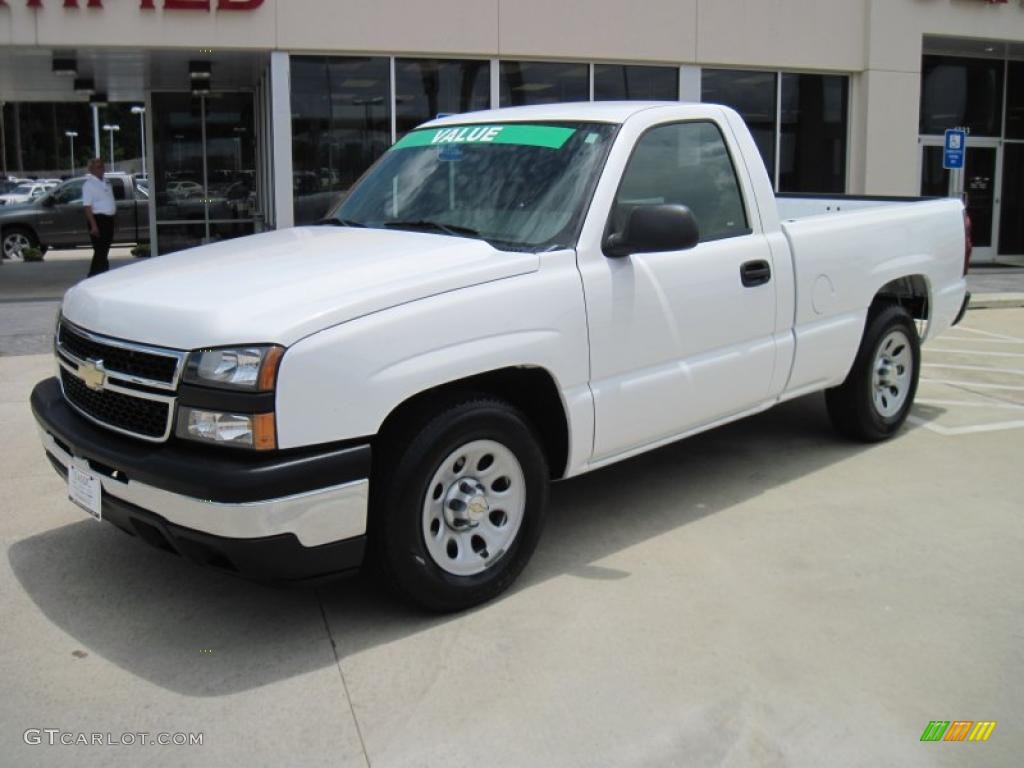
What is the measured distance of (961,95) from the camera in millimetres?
18750

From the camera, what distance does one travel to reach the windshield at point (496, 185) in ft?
14.5

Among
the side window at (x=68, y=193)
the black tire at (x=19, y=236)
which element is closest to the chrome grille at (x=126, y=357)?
the black tire at (x=19, y=236)

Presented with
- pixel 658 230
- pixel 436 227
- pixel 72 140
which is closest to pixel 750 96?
pixel 436 227

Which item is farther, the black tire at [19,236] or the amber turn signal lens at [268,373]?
the black tire at [19,236]

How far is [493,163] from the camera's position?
4734 millimetres

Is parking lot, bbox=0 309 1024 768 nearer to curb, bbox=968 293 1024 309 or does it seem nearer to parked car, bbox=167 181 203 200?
curb, bbox=968 293 1024 309

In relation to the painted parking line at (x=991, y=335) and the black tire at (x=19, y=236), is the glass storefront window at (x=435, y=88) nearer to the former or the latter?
the painted parking line at (x=991, y=335)

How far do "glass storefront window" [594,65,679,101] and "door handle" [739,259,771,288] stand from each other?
1011cm

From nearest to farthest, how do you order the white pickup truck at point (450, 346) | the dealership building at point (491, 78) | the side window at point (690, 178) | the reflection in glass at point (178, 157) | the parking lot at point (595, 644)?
1. the parking lot at point (595, 644)
2. the white pickup truck at point (450, 346)
3. the side window at point (690, 178)
4. the dealership building at point (491, 78)
5. the reflection in glass at point (178, 157)

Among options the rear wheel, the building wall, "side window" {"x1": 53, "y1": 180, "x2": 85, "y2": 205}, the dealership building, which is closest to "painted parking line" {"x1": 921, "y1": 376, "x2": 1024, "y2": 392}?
the dealership building

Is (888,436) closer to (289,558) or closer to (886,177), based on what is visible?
(289,558)

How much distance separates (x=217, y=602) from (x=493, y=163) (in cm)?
224

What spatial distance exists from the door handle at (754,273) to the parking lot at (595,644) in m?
1.14

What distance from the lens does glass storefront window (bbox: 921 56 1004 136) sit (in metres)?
18.4
